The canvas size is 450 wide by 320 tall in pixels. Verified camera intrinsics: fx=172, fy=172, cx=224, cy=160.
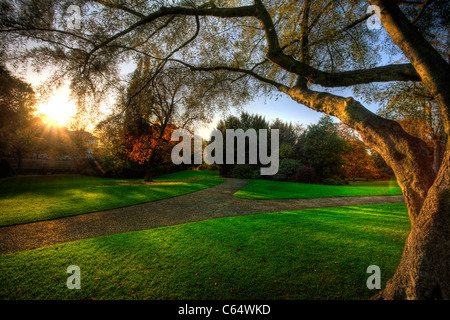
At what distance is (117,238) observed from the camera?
14.3 ft

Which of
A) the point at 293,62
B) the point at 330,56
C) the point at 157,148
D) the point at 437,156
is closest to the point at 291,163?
the point at 437,156

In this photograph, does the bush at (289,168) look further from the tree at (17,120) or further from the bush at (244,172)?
the tree at (17,120)

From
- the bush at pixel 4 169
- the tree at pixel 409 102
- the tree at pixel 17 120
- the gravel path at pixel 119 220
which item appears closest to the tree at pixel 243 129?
the gravel path at pixel 119 220

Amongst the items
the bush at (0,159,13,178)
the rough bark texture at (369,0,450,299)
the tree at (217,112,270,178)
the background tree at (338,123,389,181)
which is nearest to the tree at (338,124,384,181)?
the background tree at (338,123,389,181)

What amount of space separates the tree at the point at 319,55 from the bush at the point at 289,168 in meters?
16.9

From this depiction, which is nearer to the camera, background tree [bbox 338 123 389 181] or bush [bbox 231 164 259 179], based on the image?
background tree [bbox 338 123 389 181]

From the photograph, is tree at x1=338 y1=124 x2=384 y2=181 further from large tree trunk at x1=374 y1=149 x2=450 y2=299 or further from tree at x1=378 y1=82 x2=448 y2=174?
large tree trunk at x1=374 y1=149 x2=450 y2=299

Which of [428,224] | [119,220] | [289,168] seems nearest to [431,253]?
[428,224]

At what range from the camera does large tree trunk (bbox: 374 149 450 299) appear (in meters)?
1.78

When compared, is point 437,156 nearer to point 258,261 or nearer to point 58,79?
point 258,261

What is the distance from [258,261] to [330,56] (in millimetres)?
6558

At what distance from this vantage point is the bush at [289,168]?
73.9 feet

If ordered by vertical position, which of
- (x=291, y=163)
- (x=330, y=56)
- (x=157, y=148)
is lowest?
(x=291, y=163)

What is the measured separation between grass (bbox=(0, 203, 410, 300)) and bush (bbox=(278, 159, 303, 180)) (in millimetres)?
17792
